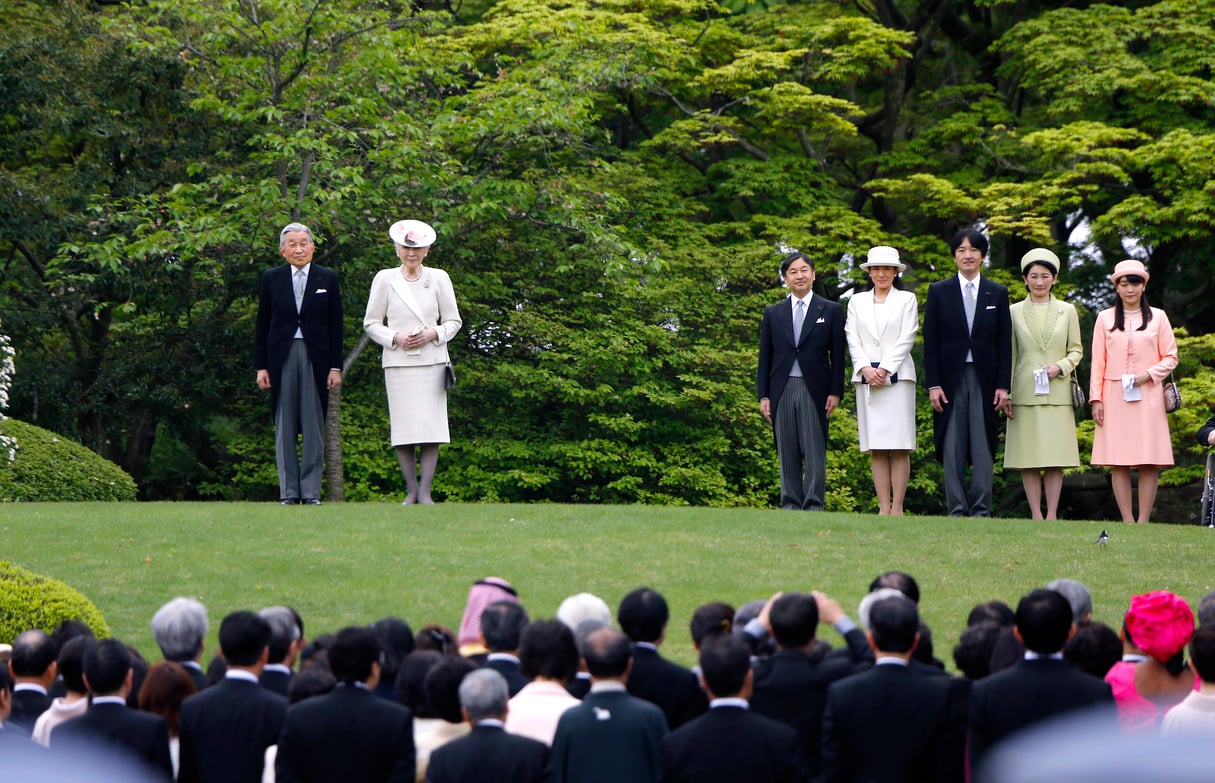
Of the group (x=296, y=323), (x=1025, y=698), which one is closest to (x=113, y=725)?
(x=1025, y=698)

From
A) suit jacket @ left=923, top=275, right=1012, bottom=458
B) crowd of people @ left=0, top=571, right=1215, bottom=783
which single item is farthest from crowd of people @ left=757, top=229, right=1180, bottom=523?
crowd of people @ left=0, top=571, right=1215, bottom=783

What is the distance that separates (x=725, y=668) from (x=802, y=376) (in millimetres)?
7882

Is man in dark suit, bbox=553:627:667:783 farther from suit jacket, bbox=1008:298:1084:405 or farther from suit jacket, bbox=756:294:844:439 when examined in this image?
suit jacket, bbox=1008:298:1084:405

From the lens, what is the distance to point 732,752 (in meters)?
4.74

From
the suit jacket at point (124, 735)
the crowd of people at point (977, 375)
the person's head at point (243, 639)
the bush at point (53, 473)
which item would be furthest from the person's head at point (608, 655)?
the bush at point (53, 473)

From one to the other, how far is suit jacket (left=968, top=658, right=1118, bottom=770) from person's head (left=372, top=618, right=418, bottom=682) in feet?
7.02

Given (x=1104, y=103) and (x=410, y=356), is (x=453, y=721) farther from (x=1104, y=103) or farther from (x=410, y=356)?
(x=1104, y=103)

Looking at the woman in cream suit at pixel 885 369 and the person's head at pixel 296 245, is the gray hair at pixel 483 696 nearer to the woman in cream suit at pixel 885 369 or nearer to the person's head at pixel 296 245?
the woman in cream suit at pixel 885 369

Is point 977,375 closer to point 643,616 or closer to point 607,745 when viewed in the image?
point 643,616

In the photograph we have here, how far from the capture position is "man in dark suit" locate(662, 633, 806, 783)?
4727 mm

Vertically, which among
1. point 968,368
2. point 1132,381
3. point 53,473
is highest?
point 968,368

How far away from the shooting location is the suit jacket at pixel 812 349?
1250cm

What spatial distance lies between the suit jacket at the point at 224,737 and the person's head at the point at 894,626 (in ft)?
6.69

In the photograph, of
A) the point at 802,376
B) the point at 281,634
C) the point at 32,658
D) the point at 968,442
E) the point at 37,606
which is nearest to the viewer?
the point at 32,658
